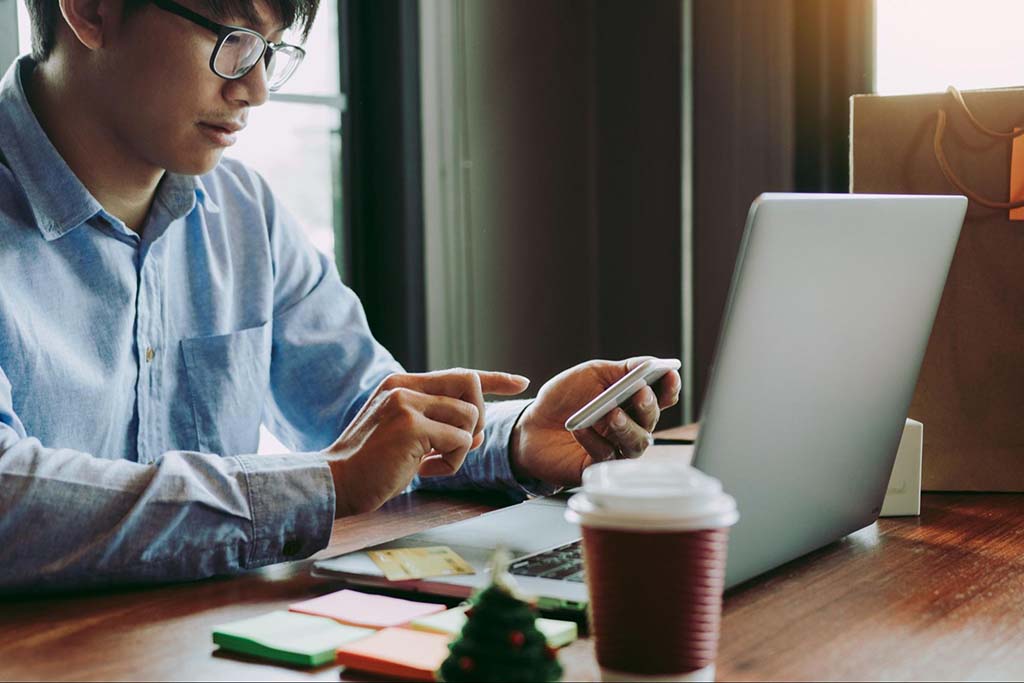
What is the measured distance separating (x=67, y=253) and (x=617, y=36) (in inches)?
75.4

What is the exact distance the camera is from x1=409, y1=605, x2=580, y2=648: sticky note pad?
72cm

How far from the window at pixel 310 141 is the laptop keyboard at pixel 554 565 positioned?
1.39m

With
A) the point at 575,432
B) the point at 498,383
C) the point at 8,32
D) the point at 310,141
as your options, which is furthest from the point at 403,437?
the point at 310,141

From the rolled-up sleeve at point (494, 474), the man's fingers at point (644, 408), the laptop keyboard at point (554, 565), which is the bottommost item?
the rolled-up sleeve at point (494, 474)

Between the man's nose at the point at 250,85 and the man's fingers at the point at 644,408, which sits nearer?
the man's fingers at the point at 644,408

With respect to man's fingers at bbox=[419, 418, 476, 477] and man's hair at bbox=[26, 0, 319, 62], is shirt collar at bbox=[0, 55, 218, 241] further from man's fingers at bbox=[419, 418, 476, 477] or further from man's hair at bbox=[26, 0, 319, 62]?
man's fingers at bbox=[419, 418, 476, 477]

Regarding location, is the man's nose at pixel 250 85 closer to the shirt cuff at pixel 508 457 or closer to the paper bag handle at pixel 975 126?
the shirt cuff at pixel 508 457

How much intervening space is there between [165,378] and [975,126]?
0.95 metres

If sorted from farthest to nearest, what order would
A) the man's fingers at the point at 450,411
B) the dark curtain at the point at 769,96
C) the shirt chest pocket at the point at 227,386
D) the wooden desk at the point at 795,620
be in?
the dark curtain at the point at 769,96
the shirt chest pocket at the point at 227,386
the man's fingers at the point at 450,411
the wooden desk at the point at 795,620

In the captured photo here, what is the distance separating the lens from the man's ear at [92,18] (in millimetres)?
1239

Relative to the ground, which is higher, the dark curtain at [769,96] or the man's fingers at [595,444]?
the dark curtain at [769,96]

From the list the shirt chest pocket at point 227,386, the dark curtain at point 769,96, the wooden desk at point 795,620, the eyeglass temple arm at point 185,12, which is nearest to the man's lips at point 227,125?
the eyeglass temple arm at point 185,12

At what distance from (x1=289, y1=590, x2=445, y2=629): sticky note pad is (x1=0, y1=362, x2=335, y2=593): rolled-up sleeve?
132mm

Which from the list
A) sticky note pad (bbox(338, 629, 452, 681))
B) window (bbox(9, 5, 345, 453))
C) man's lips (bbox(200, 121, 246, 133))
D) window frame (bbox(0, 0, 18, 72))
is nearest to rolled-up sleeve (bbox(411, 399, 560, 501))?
man's lips (bbox(200, 121, 246, 133))
